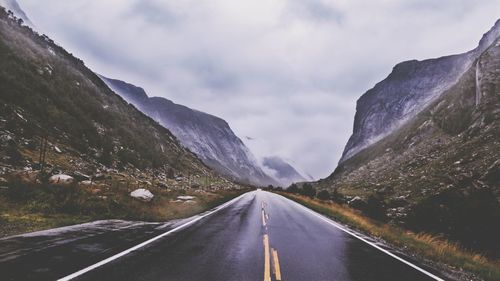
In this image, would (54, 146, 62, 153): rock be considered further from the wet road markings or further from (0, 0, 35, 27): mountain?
(0, 0, 35, 27): mountain

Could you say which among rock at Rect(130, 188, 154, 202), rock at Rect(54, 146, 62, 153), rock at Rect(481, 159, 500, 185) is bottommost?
rock at Rect(130, 188, 154, 202)

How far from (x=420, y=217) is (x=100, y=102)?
7308 centimetres

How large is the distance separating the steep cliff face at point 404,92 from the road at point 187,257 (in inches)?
4383

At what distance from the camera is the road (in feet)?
22.1

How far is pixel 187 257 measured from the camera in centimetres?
841

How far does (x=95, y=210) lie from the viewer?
15594 millimetres

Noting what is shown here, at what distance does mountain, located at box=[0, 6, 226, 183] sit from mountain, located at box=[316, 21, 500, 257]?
3120 cm

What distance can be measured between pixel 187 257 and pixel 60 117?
55.7 meters

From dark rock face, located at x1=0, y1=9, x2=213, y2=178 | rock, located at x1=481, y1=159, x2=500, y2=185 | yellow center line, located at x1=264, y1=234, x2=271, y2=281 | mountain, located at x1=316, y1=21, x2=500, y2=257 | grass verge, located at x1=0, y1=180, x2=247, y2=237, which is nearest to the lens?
yellow center line, located at x1=264, y1=234, x2=271, y2=281

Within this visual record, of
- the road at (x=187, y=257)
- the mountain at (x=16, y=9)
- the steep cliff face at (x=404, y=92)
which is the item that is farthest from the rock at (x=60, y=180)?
the mountain at (x=16, y=9)

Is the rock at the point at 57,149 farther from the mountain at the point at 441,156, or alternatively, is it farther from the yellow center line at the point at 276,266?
the yellow center line at the point at 276,266

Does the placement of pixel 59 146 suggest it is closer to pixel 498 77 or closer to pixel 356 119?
pixel 498 77

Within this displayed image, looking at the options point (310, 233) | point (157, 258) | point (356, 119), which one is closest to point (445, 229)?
point (310, 233)

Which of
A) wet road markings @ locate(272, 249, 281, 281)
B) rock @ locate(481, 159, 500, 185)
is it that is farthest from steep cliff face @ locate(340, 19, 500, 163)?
wet road markings @ locate(272, 249, 281, 281)
